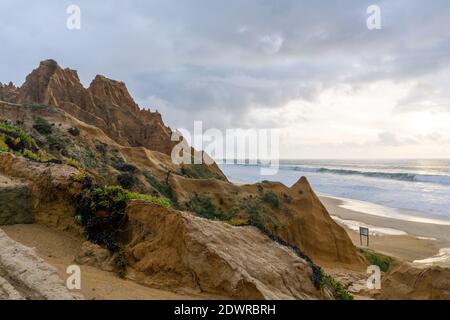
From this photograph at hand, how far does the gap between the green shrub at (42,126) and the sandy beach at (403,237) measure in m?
24.7

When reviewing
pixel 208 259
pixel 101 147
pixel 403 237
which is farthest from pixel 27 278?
pixel 403 237

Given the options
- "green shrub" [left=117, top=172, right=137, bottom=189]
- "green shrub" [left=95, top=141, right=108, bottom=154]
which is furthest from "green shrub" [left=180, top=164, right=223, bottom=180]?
"green shrub" [left=117, top=172, right=137, bottom=189]

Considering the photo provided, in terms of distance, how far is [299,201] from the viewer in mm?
23688

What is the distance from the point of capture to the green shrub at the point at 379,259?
20984 mm

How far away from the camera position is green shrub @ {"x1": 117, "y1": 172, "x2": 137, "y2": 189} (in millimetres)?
19680

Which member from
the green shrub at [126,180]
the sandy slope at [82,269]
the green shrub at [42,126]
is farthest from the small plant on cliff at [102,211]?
the green shrub at [42,126]

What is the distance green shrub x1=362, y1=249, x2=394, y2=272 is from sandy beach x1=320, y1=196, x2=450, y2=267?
1.08m

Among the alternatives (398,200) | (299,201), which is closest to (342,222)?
(299,201)

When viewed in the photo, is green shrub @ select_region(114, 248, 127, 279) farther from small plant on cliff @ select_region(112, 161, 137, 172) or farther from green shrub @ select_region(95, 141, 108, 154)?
green shrub @ select_region(95, 141, 108, 154)

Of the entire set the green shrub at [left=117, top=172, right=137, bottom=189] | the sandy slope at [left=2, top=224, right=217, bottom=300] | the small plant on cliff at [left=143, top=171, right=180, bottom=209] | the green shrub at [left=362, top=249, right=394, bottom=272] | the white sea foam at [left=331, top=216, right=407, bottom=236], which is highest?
the green shrub at [left=117, top=172, right=137, bottom=189]

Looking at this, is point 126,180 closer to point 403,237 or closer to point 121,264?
point 121,264

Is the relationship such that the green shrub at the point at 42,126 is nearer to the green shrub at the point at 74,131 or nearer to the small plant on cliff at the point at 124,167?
the green shrub at the point at 74,131

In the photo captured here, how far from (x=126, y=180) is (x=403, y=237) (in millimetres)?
23164
